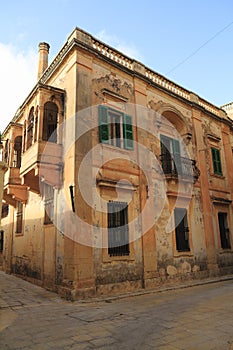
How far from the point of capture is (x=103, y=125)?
966 centimetres

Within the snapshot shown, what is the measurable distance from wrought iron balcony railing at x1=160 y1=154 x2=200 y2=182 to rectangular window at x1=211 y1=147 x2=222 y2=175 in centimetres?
226

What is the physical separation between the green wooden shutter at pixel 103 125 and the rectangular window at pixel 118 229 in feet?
7.80

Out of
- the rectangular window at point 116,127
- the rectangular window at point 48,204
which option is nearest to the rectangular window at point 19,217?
the rectangular window at point 48,204

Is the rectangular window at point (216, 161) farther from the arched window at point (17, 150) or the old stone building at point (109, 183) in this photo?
the arched window at point (17, 150)

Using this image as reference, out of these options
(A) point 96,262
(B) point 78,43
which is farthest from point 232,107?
(A) point 96,262

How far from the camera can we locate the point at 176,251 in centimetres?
1090

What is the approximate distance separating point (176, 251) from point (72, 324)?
630 cm

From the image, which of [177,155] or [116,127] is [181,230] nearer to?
[177,155]

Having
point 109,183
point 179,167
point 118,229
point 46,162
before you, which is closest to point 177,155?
point 179,167

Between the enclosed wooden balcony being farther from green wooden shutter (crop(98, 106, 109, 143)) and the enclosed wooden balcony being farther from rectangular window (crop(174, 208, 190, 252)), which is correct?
rectangular window (crop(174, 208, 190, 252))

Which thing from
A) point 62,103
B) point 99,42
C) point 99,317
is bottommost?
point 99,317

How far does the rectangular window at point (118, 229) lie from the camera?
896cm

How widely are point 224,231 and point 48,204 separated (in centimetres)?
920

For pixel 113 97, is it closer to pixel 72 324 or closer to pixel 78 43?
pixel 78 43
